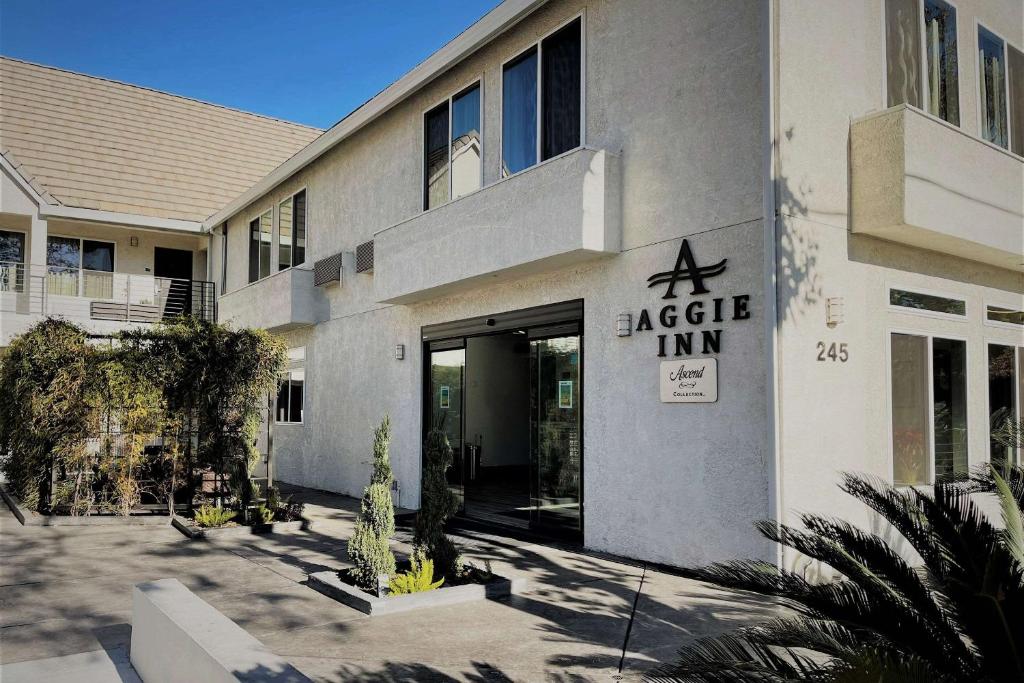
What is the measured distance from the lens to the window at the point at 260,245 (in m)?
17.8

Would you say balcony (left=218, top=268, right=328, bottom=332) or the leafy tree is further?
balcony (left=218, top=268, right=328, bottom=332)

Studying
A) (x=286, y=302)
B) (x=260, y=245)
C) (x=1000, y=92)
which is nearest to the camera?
(x=1000, y=92)

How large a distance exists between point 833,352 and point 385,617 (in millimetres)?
4781

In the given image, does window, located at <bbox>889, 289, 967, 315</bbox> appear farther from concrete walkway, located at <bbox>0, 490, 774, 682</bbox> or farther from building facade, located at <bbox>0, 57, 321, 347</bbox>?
building facade, located at <bbox>0, 57, 321, 347</bbox>

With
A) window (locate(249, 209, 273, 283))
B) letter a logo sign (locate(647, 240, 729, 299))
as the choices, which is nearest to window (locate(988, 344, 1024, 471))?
letter a logo sign (locate(647, 240, 729, 299))

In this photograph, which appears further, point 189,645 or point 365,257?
point 365,257

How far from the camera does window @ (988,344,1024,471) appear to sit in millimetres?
9586

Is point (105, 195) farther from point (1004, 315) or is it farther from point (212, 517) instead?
point (1004, 315)

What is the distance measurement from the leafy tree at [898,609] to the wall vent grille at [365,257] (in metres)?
10.6

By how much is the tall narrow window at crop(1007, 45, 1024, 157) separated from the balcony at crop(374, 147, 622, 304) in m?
5.81

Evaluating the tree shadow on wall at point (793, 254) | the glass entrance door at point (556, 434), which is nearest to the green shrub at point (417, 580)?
the glass entrance door at point (556, 434)

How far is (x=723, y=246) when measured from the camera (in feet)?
24.6

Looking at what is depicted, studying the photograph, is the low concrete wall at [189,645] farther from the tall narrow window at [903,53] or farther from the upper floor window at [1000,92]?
the upper floor window at [1000,92]

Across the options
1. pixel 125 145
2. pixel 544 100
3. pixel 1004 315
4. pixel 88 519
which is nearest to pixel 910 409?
pixel 1004 315
